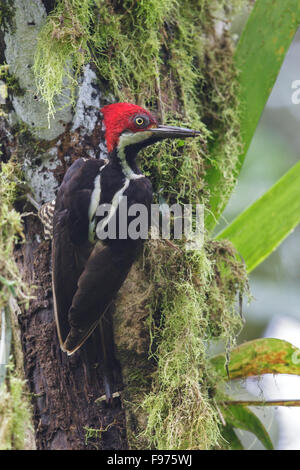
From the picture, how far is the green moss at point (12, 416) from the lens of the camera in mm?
1746

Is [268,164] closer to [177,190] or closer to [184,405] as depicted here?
[177,190]

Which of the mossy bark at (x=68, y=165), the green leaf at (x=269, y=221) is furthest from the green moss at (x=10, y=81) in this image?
the green leaf at (x=269, y=221)

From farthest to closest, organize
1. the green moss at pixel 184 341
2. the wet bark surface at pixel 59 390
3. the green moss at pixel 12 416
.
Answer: the green moss at pixel 184 341 < the wet bark surface at pixel 59 390 < the green moss at pixel 12 416

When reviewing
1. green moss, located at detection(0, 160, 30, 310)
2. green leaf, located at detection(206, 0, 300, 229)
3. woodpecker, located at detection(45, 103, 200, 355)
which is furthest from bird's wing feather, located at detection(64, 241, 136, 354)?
green leaf, located at detection(206, 0, 300, 229)

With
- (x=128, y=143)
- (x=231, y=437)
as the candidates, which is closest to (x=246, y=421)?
(x=231, y=437)

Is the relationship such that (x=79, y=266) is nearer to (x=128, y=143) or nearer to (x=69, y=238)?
(x=69, y=238)

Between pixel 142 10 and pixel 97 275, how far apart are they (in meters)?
1.20

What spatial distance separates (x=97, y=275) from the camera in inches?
82.8

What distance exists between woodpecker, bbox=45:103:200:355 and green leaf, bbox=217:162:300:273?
26.2 inches

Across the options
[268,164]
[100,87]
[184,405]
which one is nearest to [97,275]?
[184,405]

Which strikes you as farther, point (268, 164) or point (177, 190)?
point (268, 164)

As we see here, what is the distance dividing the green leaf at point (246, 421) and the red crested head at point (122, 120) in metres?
1.24

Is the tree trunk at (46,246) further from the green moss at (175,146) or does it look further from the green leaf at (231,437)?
the green leaf at (231,437)

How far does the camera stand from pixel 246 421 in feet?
8.37
